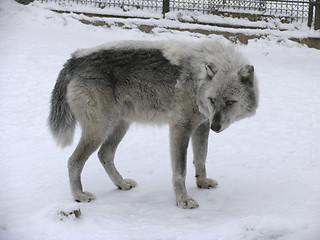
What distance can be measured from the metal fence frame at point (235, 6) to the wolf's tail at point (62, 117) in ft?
28.8

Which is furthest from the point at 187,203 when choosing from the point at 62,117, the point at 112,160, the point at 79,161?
the point at 62,117

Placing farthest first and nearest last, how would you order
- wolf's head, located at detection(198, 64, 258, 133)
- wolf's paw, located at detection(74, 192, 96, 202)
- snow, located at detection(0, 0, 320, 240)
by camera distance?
1. wolf's paw, located at detection(74, 192, 96, 202)
2. wolf's head, located at detection(198, 64, 258, 133)
3. snow, located at detection(0, 0, 320, 240)

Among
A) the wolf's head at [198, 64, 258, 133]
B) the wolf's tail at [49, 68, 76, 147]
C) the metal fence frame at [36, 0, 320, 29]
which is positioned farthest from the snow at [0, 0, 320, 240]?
the metal fence frame at [36, 0, 320, 29]

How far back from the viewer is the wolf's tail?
4.85m

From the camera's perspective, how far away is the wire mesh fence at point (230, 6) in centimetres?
1291

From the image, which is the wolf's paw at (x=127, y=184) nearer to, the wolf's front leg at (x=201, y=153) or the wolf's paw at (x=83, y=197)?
the wolf's paw at (x=83, y=197)

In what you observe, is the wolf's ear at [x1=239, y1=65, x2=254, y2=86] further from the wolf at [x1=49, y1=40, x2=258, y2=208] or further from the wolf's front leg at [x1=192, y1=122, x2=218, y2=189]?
the wolf's front leg at [x1=192, y1=122, x2=218, y2=189]

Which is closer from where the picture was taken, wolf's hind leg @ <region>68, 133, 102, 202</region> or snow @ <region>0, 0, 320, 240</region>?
snow @ <region>0, 0, 320, 240</region>

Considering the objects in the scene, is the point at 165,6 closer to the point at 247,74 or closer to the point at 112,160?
the point at 112,160

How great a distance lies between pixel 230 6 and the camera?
13.1 meters

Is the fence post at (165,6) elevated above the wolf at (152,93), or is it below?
above

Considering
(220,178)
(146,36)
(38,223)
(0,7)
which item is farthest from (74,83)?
(0,7)

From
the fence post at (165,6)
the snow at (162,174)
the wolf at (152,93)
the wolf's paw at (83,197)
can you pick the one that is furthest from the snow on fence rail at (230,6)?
the wolf's paw at (83,197)

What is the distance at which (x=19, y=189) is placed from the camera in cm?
491
